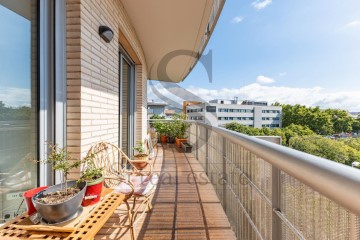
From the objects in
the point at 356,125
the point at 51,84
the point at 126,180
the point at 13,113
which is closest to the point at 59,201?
the point at 13,113

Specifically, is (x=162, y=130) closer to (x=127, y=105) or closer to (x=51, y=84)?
(x=127, y=105)

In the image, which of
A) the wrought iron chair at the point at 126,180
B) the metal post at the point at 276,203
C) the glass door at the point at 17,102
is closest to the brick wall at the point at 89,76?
the wrought iron chair at the point at 126,180

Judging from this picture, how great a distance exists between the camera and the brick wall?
5.95 feet

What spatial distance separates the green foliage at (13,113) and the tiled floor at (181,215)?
1153 mm

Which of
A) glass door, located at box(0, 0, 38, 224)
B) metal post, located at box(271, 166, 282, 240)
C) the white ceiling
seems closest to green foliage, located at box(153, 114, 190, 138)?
the white ceiling

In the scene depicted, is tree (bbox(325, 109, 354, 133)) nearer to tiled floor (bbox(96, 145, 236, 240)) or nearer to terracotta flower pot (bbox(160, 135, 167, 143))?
terracotta flower pot (bbox(160, 135, 167, 143))

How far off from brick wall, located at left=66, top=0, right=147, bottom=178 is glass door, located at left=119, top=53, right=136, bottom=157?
4.11 ft

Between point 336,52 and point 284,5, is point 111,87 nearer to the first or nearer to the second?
point 284,5

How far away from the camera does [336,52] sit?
25.2m

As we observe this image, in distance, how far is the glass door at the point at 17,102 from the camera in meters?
1.32

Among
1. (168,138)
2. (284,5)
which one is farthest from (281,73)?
(168,138)

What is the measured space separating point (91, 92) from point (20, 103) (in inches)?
25.6

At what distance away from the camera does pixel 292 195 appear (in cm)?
87

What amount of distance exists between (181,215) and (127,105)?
2.70 meters
